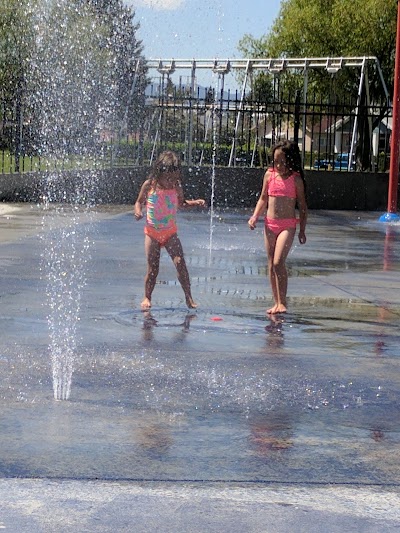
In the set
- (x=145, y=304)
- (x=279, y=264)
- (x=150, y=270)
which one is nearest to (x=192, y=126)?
(x=150, y=270)

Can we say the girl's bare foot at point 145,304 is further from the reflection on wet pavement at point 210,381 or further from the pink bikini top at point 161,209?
the pink bikini top at point 161,209

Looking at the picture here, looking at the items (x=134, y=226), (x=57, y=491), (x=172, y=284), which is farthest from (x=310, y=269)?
(x=57, y=491)

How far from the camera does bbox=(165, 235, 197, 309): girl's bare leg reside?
32.6 ft

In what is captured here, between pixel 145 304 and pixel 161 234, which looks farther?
pixel 161 234

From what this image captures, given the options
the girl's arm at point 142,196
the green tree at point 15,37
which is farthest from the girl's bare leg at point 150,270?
the green tree at point 15,37

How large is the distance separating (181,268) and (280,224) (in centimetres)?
92

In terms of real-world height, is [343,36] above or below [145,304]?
above

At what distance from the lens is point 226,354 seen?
789 cm

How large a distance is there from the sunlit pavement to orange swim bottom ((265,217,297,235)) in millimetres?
694

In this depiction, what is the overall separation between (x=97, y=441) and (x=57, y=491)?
80 cm

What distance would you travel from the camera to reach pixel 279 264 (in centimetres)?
994

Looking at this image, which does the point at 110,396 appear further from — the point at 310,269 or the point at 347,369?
the point at 310,269

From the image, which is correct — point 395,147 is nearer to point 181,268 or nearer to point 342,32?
point 181,268

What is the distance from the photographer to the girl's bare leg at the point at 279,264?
32.4 ft
